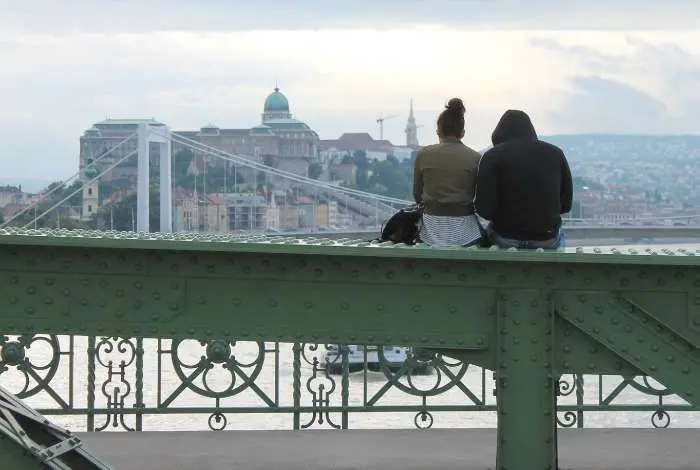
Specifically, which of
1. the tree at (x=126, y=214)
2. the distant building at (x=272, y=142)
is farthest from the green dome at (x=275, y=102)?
the tree at (x=126, y=214)

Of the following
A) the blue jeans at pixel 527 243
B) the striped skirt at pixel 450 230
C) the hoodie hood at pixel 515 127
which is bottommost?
the blue jeans at pixel 527 243

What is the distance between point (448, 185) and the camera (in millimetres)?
4520

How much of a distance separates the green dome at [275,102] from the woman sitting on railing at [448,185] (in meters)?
99.1

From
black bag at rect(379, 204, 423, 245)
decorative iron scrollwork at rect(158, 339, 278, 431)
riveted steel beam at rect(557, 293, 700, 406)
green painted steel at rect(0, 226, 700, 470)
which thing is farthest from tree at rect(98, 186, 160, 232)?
riveted steel beam at rect(557, 293, 700, 406)

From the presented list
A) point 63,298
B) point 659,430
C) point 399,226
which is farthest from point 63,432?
point 659,430

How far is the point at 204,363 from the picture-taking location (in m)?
5.31

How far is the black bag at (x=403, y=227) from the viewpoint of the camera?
4.34 m

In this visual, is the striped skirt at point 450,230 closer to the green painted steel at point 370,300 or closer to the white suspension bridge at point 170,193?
the green painted steel at point 370,300

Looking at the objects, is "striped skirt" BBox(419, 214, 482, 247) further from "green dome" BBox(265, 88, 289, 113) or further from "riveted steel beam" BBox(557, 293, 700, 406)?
"green dome" BBox(265, 88, 289, 113)

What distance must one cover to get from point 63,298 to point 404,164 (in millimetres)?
81781

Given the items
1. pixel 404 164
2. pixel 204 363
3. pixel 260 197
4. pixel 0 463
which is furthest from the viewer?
pixel 404 164

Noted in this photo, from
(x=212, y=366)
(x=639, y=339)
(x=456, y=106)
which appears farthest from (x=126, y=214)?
(x=639, y=339)

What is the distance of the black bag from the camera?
14.2 ft

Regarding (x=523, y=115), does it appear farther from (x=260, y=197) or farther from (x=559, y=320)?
(x=260, y=197)
